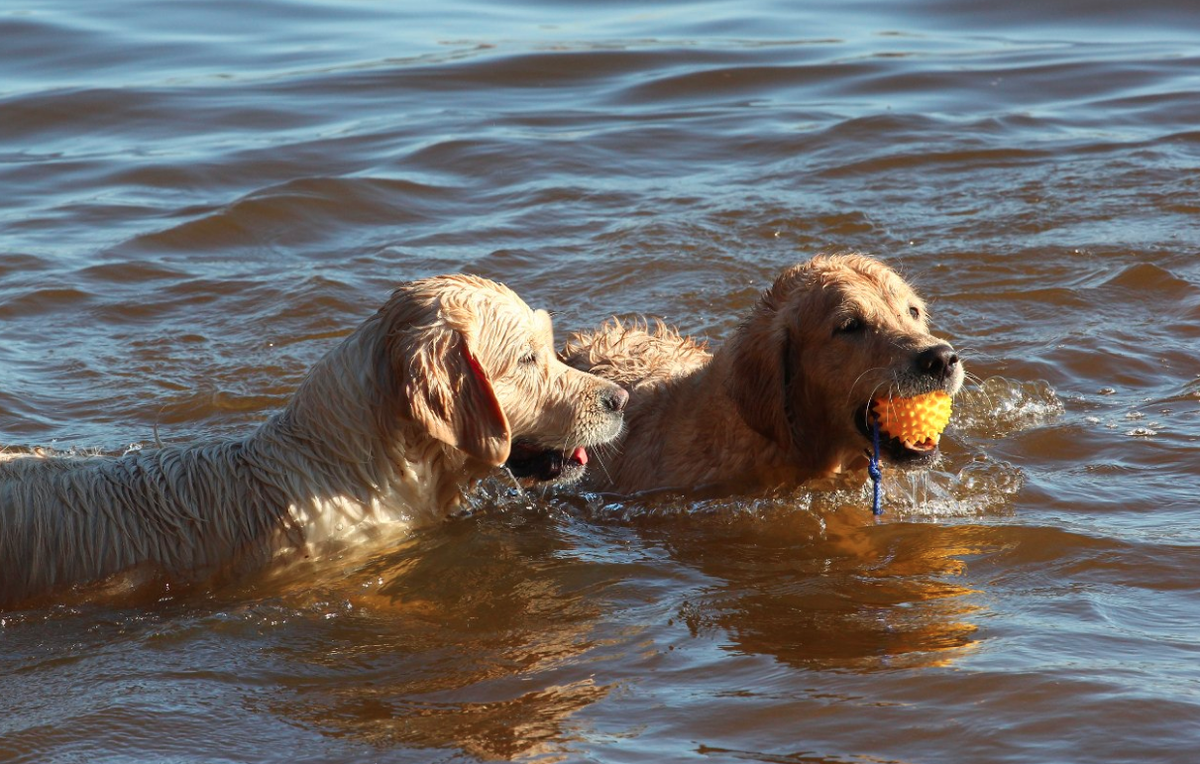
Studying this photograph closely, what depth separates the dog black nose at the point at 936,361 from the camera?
6660 millimetres

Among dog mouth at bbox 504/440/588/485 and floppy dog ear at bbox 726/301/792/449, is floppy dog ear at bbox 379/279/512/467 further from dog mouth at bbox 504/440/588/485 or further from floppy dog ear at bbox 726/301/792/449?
floppy dog ear at bbox 726/301/792/449

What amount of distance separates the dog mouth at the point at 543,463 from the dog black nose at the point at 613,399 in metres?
0.23

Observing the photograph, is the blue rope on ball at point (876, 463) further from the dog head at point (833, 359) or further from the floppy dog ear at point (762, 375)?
the floppy dog ear at point (762, 375)

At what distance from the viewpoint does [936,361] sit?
21.9ft

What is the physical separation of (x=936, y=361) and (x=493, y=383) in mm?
1968

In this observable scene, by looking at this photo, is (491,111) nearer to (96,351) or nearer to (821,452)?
(96,351)

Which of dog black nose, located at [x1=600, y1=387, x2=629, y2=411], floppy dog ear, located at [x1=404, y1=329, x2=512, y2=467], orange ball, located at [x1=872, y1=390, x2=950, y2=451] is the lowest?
orange ball, located at [x1=872, y1=390, x2=950, y2=451]

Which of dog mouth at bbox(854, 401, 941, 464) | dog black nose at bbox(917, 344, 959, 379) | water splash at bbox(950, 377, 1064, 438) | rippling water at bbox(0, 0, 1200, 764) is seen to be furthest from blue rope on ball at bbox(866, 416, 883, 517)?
water splash at bbox(950, 377, 1064, 438)

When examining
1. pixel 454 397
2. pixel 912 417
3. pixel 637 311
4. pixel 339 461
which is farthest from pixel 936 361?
pixel 637 311

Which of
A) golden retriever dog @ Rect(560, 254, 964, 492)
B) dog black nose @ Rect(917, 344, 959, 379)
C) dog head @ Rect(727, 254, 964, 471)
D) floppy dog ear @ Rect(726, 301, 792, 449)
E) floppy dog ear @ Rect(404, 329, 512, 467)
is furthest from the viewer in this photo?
floppy dog ear @ Rect(726, 301, 792, 449)

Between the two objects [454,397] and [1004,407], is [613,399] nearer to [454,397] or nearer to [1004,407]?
[454,397]

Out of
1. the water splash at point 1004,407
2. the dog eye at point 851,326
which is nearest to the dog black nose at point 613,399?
the dog eye at point 851,326

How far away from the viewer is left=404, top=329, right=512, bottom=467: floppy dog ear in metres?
6.17

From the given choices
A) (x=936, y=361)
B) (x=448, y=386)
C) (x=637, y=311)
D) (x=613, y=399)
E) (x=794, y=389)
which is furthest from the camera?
(x=637, y=311)
